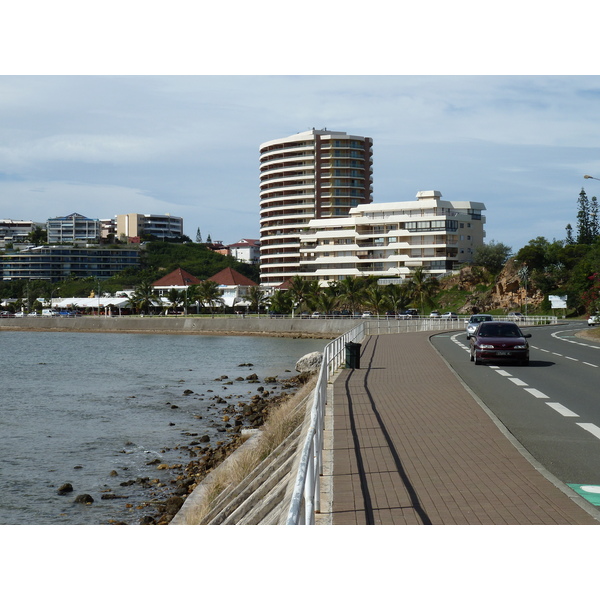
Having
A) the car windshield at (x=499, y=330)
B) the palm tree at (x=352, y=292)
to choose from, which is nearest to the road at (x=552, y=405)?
the car windshield at (x=499, y=330)

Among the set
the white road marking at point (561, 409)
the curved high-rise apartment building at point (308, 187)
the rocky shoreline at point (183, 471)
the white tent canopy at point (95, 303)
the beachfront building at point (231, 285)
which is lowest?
A: the rocky shoreline at point (183, 471)

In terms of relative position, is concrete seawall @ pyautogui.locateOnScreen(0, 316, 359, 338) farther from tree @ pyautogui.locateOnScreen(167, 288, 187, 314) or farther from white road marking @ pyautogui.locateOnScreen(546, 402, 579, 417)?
white road marking @ pyautogui.locateOnScreen(546, 402, 579, 417)

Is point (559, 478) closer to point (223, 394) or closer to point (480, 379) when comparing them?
point (480, 379)

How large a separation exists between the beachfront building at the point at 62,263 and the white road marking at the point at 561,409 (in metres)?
189

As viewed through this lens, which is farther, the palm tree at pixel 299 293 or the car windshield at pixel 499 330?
the palm tree at pixel 299 293

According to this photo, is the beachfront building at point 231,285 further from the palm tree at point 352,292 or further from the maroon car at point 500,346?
the maroon car at point 500,346

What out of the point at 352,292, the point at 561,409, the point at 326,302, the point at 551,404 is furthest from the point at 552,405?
the point at 326,302

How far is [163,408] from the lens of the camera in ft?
101

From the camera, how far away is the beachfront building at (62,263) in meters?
196

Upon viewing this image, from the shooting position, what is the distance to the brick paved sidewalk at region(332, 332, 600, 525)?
23.9 feet

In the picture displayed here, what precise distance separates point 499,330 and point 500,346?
3.66 feet

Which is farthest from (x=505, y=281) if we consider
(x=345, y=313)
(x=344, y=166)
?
(x=344, y=166)

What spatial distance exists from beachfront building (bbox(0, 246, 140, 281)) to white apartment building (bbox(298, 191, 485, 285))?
79.1 metres
